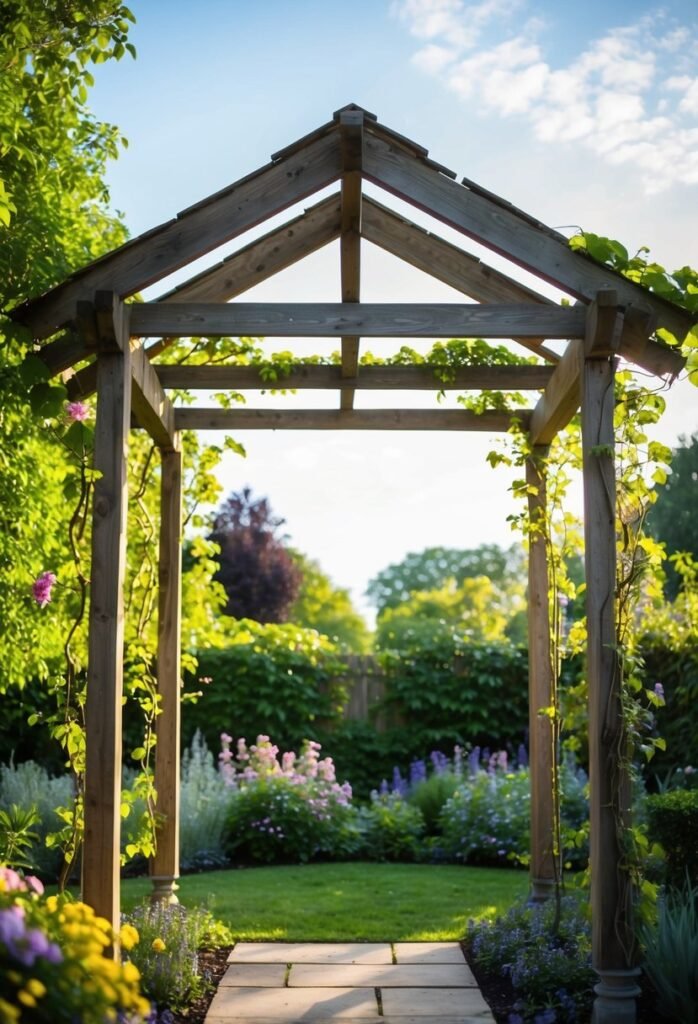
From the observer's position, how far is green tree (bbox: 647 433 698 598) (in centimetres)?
1708

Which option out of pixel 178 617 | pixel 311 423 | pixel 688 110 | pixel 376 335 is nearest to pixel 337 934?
pixel 178 617

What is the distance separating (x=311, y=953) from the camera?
5.13 meters

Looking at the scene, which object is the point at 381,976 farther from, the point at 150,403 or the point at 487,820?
the point at 487,820

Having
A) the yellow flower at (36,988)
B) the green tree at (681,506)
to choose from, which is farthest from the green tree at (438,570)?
the yellow flower at (36,988)

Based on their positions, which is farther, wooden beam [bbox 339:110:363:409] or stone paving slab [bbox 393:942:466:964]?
stone paving slab [bbox 393:942:466:964]

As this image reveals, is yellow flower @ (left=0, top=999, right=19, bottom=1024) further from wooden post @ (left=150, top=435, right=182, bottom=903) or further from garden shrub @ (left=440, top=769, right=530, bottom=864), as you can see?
garden shrub @ (left=440, top=769, right=530, bottom=864)

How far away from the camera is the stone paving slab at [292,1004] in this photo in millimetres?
4043

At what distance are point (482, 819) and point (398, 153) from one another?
5.55 meters

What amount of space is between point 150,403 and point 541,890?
3.32 meters

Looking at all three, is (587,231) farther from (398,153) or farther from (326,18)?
(326,18)

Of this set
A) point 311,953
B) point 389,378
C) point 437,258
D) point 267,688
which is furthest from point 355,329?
point 267,688

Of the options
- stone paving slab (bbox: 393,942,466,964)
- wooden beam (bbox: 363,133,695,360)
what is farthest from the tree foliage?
wooden beam (bbox: 363,133,695,360)

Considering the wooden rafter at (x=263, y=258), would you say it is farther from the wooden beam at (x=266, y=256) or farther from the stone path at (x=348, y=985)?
the stone path at (x=348, y=985)

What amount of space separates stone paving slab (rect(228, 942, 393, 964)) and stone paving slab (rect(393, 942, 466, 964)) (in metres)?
0.06
